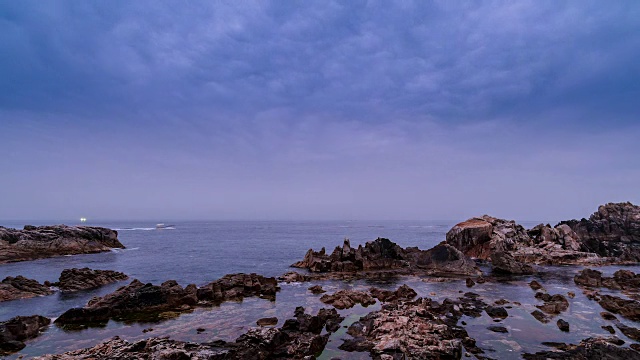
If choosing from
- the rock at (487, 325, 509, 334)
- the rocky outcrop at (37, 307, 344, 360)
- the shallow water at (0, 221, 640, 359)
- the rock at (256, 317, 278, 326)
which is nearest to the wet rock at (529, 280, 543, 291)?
the shallow water at (0, 221, 640, 359)

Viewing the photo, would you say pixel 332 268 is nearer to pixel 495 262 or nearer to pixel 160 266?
pixel 495 262

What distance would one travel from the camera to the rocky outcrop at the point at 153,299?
32.6 m

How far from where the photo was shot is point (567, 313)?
1369 inches

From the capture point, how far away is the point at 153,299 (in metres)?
37.7

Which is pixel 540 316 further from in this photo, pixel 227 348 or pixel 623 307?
pixel 227 348

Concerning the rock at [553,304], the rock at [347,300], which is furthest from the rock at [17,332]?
the rock at [553,304]

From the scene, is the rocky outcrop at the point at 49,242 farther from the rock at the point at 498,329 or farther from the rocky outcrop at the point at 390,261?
the rock at the point at 498,329

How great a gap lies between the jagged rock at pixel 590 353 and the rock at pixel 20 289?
180ft

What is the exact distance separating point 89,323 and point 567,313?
48.4m

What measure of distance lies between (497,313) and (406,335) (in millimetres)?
14641

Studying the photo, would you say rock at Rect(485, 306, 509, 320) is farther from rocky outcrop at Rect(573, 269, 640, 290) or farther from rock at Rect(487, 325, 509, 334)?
rocky outcrop at Rect(573, 269, 640, 290)

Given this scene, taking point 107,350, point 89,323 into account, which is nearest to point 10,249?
point 89,323

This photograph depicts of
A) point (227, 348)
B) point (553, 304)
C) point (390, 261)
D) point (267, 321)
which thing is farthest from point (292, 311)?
point (390, 261)

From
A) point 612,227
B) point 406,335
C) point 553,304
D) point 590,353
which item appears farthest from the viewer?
point 612,227
